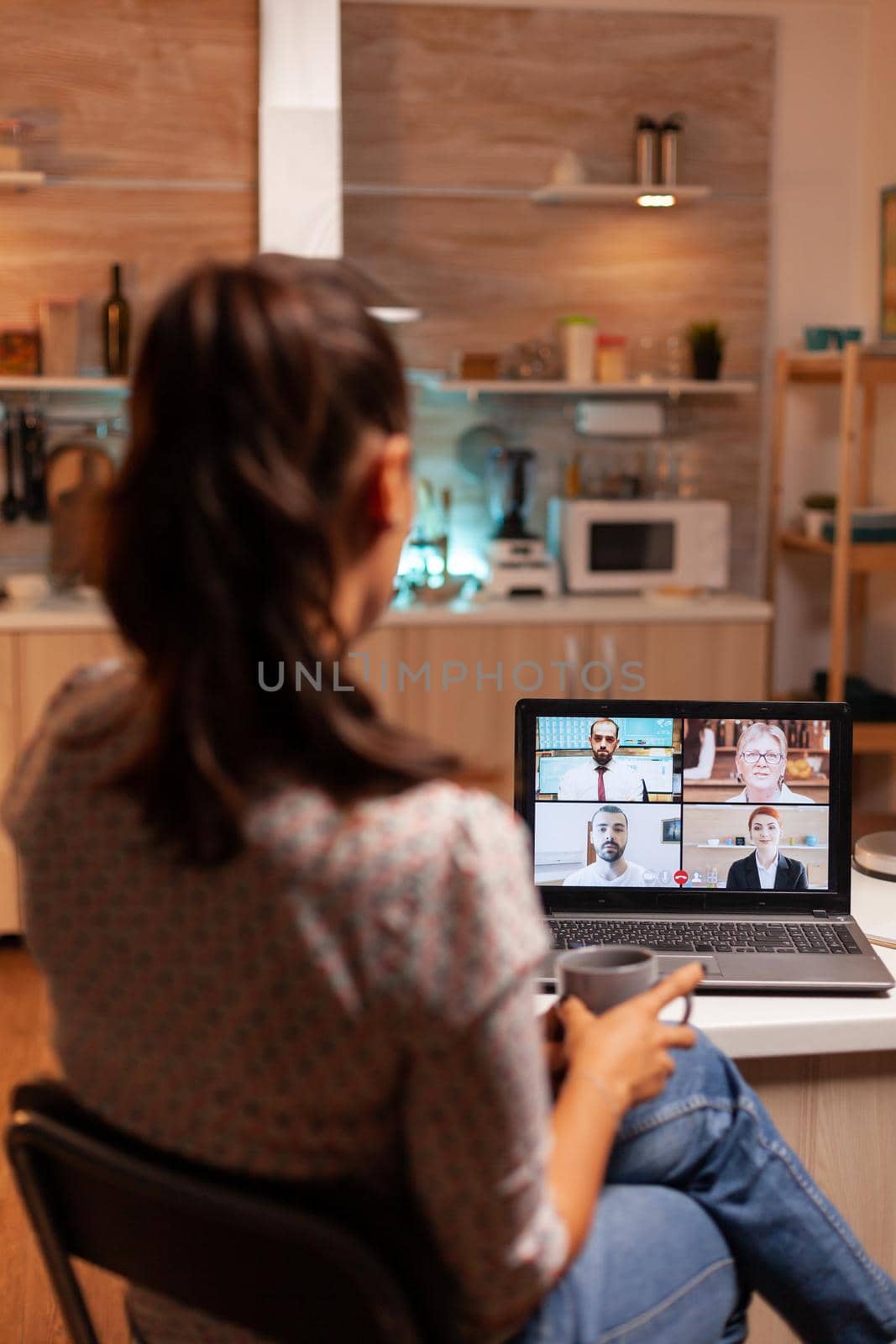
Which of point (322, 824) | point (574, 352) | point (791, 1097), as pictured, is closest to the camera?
point (322, 824)

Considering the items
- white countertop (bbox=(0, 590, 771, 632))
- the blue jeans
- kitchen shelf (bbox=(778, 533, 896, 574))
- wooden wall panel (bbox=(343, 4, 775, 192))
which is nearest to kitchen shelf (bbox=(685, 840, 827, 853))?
the blue jeans

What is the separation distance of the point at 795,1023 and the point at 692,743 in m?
0.37

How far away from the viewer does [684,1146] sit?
3.99 feet

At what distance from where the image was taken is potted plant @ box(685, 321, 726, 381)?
419 cm

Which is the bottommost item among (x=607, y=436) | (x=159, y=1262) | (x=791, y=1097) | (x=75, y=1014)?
(x=791, y=1097)

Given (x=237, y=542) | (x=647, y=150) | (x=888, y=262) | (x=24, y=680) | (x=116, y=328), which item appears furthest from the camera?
(x=888, y=262)

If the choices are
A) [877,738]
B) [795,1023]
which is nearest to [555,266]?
[877,738]

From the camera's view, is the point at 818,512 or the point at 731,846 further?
the point at 818,512

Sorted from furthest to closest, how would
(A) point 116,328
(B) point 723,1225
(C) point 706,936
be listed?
(A) point 116,328 → (C) point 706,936 → (B) point 723,1225

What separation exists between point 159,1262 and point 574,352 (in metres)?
3.53

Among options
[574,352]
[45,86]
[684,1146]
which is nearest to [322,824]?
[684,1146]

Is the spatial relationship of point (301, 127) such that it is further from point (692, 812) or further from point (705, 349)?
point (692, 812)

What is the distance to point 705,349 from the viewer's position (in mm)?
4191

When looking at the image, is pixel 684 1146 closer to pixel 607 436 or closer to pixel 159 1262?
pixel 159 1262
